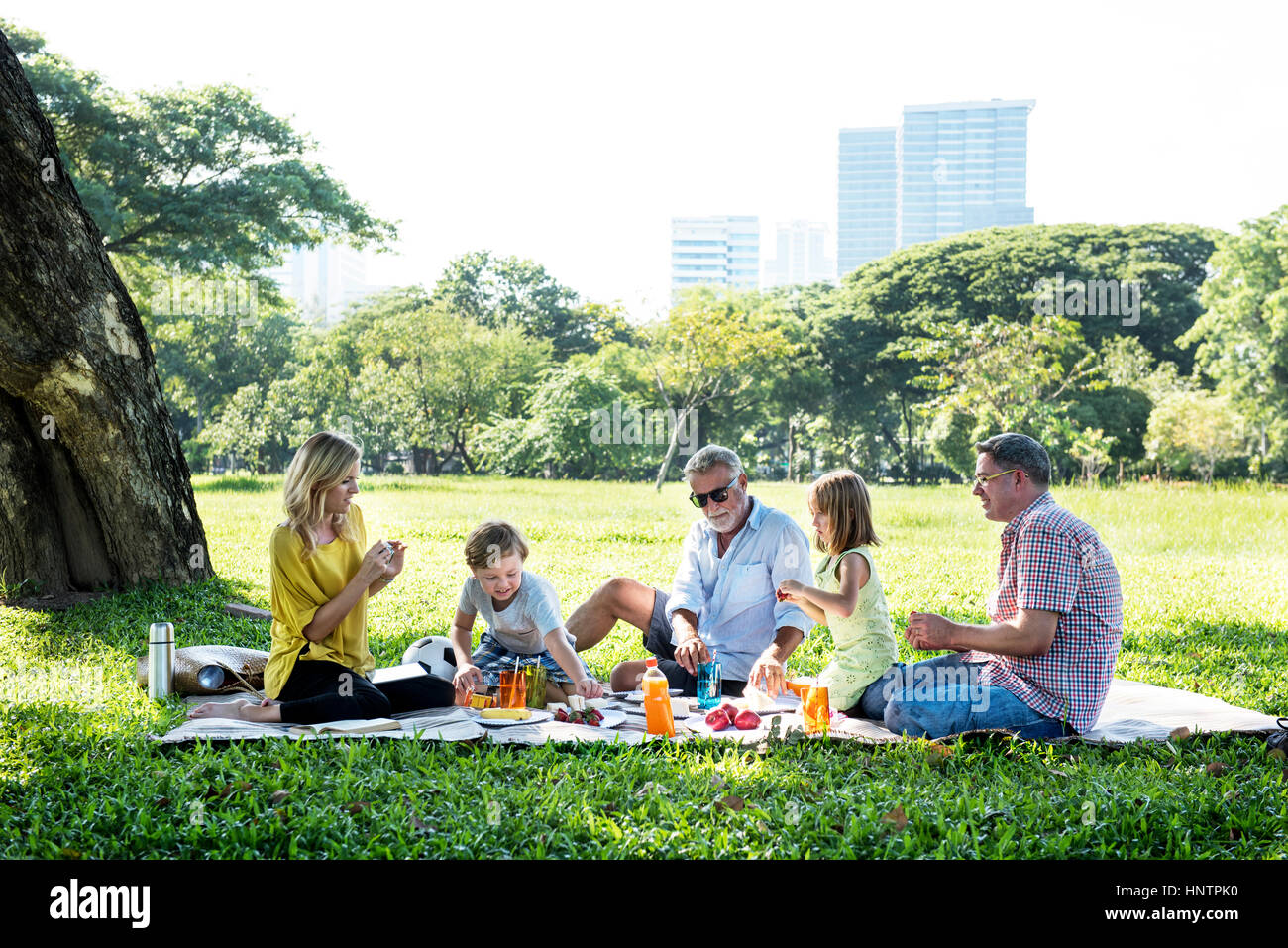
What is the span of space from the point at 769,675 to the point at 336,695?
1608 mm

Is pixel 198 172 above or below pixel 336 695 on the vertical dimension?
above

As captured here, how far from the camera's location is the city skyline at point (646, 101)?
770 inches

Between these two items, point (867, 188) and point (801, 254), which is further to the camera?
point (801, 254)

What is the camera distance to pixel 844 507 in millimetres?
3982

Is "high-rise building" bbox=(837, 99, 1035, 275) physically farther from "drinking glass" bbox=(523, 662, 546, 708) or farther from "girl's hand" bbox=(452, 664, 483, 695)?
"girl's hand" bbox=(452, 664, 483, 695)

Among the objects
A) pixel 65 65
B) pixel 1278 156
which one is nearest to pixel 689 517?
pixel 65 65

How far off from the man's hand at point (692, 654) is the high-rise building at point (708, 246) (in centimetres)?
3609

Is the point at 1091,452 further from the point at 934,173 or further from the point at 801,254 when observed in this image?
the point at 801,254

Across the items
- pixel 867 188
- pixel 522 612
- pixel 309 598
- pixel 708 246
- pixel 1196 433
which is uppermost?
pixel 867 188

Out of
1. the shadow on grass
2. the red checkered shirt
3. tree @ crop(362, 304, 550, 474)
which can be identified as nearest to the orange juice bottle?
the red checkered shirt

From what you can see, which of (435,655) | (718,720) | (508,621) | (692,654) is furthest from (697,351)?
(718,720)

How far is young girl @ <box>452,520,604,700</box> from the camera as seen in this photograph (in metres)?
4.12

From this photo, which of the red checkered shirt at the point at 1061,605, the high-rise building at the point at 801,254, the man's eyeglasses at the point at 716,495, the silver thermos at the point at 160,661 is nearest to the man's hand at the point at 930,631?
the red checkered shirt at the point at 1061,605

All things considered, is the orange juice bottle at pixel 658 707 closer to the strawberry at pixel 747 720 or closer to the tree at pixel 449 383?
the strawberry at pixel 747 720
